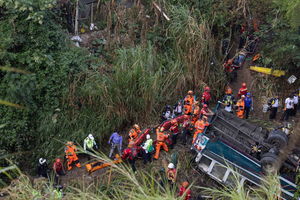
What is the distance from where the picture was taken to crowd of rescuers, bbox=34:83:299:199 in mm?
11312

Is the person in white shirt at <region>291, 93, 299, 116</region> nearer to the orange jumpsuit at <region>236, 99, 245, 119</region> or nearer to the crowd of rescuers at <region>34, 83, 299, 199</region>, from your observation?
the crowd of rescuers at <region>34, 83, 299, 199</region>

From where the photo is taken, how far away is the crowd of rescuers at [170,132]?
37.1 feet

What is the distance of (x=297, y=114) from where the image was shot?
13734mm

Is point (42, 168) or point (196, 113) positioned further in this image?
point (196, 113)

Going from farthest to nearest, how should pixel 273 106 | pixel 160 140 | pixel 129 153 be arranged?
pixel 273 106 < pixel 160 140 < pixel 129 153

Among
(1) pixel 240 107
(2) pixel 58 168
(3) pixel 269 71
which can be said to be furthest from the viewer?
(3) pixel 269 71

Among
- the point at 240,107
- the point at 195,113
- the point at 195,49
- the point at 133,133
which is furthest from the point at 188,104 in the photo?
the point at 195,49

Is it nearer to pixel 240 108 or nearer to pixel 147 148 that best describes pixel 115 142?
pixel 147 148

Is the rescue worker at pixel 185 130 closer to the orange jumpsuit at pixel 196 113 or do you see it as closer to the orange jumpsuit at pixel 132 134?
the orange jumpsuit at pixel 196 113

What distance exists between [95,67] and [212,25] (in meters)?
5.31

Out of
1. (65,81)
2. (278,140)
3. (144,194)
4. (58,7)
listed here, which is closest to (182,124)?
(278,140)

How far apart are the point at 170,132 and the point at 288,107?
14.3ft

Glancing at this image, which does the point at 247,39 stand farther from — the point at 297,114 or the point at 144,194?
the point at 144,194

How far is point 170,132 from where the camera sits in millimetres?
12492
